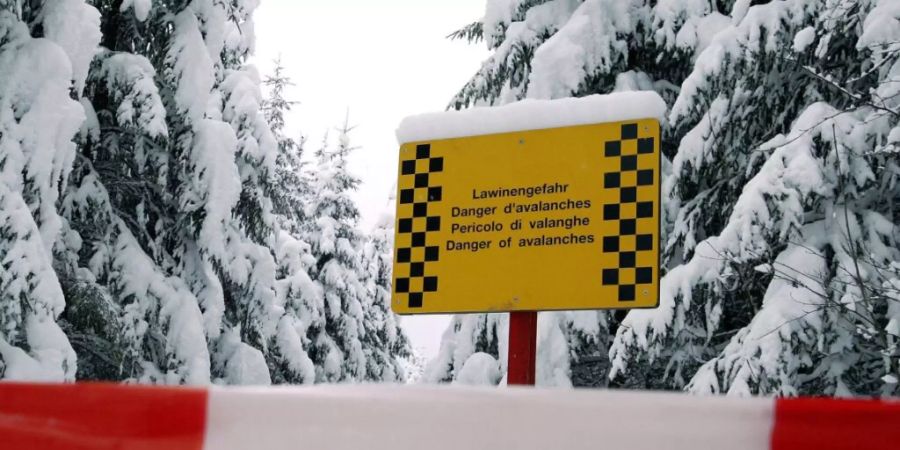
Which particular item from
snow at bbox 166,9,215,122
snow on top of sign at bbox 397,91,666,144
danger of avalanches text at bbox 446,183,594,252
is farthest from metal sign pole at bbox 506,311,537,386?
snow at bbox 166,9,215,122

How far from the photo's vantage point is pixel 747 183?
7090 mm

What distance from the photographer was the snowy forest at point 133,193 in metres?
7.74

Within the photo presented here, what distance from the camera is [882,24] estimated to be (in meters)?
5.94

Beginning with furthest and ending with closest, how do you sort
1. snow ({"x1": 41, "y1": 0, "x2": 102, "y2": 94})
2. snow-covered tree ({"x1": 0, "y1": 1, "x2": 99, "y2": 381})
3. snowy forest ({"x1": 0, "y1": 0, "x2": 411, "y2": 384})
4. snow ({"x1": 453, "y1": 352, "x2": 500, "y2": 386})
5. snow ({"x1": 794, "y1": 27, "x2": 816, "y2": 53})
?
1. snow ({"x1": 453, "y1": 352, "x2": 500, "y2": 386})
2. snow ({"x1": 41, "y1": 0, "x2": 102, "y2": 94})
3. snowy forest ({"x1": 0, "y1": 0, "x2": 411, "y2": 384})
4. snow-covered tree ({"x1": 0, "y1": 1, "x2": 99, "y2": 381})
5. snow ({"x1": 794, "y1": 27, "x2": 816, "y2": 53})

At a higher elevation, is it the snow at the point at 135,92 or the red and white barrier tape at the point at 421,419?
the snow at the point at 135,92

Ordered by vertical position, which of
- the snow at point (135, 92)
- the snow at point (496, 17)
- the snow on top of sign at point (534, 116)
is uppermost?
the snow at point (496, 17)

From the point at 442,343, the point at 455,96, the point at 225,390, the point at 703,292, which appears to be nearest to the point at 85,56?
the point at 455,96

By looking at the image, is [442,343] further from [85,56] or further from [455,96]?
[85,56]

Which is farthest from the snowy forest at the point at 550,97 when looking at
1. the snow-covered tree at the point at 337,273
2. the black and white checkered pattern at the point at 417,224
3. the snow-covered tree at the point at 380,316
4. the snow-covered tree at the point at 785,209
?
the snow-covered tree at the point at 380,316

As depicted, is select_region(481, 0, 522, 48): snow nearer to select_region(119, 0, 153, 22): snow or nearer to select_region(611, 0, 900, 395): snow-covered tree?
select_region(611, 0, 900, 395): snow-covered tree

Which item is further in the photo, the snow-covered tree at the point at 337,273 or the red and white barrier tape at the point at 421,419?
the snow-covered tree at the point at 337,273

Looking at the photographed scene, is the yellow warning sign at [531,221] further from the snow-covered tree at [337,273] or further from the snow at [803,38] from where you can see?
the snow-covered tree at [337,273]

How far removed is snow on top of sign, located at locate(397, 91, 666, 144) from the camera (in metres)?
3.58

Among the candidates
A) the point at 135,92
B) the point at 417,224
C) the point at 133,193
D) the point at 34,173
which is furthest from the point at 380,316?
the point at 417,224
